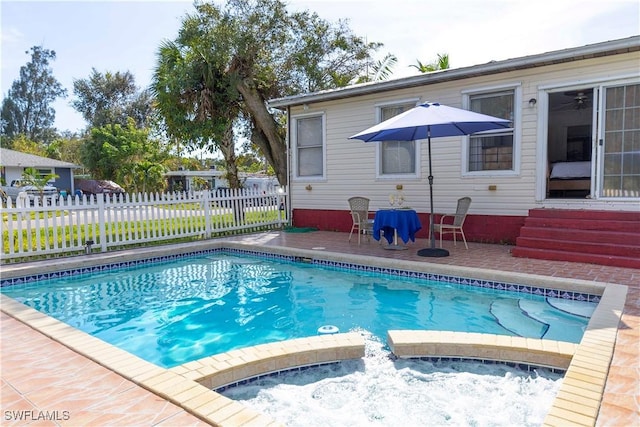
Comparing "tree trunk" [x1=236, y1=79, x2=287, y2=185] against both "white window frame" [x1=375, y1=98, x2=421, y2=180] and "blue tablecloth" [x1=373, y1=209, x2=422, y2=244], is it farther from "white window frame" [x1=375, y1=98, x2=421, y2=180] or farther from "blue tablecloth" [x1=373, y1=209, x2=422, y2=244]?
"blue tablecloth" [x1=373, y1=209, x2=422, y2=244]

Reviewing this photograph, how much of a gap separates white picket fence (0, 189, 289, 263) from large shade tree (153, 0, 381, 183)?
2817 millimetres

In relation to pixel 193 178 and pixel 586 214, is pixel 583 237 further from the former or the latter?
pixel 193 178

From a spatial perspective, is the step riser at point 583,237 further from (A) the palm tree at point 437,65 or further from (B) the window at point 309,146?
(A) the palm tree at point 437,65

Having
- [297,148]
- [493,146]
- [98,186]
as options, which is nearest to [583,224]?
[493,146]

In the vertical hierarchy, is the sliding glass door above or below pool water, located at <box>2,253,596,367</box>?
above

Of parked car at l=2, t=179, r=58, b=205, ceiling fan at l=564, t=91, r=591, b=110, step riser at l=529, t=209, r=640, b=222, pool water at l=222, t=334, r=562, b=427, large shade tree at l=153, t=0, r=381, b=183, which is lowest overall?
pool water at l=222, t=334, r=562, b=427

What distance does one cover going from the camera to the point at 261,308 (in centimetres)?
534

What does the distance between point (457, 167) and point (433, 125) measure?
2.32 meters

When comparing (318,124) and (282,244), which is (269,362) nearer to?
(282,244)

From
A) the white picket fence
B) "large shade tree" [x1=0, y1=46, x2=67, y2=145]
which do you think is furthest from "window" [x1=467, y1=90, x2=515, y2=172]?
"large shade tree" [x1=0, y1=46, x2=67, y2=145]

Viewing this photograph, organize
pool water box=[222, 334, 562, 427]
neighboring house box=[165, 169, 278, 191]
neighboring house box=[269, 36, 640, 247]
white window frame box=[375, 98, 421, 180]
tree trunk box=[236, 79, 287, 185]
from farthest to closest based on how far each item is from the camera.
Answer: neighboring house box=[165, 169, 278, 191]
tree trunk box=[236, 79, 287, 185]
white window frame box=[375, 98, 421, 180]
neighboring house box=[269, 36, 640, 247]
pool water box=[222, 334, 562, 427]

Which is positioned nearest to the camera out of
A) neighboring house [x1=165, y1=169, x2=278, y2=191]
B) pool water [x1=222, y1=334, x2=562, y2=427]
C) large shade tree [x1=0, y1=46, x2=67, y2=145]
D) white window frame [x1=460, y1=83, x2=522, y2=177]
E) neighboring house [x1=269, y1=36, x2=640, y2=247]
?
pool water [x1=222, y1=334, x2=562, y2=427]

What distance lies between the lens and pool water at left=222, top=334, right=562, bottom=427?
275cm

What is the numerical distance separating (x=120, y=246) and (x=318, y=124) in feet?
18.0
